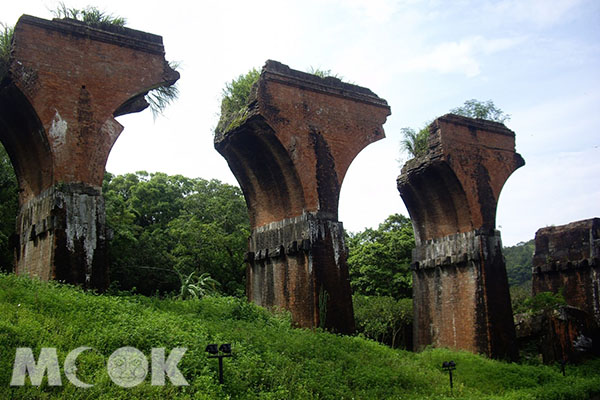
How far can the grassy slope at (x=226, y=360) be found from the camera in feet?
21.5

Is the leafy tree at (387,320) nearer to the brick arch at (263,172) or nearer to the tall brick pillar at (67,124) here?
the brick arch at (263,172)

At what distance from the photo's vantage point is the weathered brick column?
18.0m

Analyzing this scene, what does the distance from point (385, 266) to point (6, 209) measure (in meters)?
13.4

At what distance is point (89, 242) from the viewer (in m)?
9.51

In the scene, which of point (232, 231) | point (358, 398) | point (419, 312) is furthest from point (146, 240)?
point (358, 398)

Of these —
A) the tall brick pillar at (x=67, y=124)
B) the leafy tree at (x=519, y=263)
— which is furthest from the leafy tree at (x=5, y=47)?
the leafy tree at (x=519, y=263)

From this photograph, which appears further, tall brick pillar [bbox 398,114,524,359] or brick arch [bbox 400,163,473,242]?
brick arch [bbox 400,163,473,242]

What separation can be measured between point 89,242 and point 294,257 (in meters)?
4.33

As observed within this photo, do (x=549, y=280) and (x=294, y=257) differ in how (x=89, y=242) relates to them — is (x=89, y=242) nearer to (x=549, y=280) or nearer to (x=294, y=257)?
(x=294, y=257)

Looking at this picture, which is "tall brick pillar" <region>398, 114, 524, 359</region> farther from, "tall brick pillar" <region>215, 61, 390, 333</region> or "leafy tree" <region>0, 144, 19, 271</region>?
"leafy tree" <region>0, 144, 19, 271</region>

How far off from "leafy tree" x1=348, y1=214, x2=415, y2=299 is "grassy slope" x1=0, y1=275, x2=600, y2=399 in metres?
10.0

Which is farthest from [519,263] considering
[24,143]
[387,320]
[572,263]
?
[24,143]

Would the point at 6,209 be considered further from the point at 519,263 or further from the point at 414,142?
the point at 519,263

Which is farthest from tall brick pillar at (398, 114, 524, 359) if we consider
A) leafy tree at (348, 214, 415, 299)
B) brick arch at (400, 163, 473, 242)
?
leafy tree at (348, 214, 415, 299)
